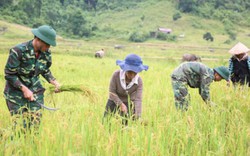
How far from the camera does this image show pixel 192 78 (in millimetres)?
4512

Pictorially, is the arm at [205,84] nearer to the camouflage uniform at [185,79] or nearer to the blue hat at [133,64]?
the camouflage uniform at [185,79]

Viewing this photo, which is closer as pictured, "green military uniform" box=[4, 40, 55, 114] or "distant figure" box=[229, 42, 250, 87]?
"green military uniform" box=[4, 40, 55, 114]

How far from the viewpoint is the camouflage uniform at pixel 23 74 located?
3301 millimetres

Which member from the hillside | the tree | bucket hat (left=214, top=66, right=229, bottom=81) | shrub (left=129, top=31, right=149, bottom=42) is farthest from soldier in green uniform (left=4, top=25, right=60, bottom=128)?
the tree

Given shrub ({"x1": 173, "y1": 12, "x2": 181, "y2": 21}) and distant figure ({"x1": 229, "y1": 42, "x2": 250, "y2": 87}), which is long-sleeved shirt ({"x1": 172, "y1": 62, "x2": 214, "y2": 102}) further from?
shrub ({"x1": 173, "y1": 12, "x2": 181, "y2": 21})

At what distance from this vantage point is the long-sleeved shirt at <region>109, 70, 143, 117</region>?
364 centimetres

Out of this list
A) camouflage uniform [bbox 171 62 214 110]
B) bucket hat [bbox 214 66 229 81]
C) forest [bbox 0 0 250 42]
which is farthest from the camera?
forest [bbox 0 0 250 42]

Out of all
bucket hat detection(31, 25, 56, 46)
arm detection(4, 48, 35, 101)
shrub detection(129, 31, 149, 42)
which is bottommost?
shrub detection(129, 31, 149, 42)

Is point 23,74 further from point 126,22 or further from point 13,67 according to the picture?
point 126,22

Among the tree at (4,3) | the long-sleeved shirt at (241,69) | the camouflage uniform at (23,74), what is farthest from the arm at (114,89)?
the tree at (4,3)

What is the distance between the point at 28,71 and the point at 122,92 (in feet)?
3.08

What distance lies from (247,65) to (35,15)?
1332 inches

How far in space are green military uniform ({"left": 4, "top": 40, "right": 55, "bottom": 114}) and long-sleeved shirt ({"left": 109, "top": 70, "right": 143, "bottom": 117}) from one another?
0.65 meters

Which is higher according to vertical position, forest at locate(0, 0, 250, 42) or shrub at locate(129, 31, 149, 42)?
forest at locate(0, 0, 250, 42)
